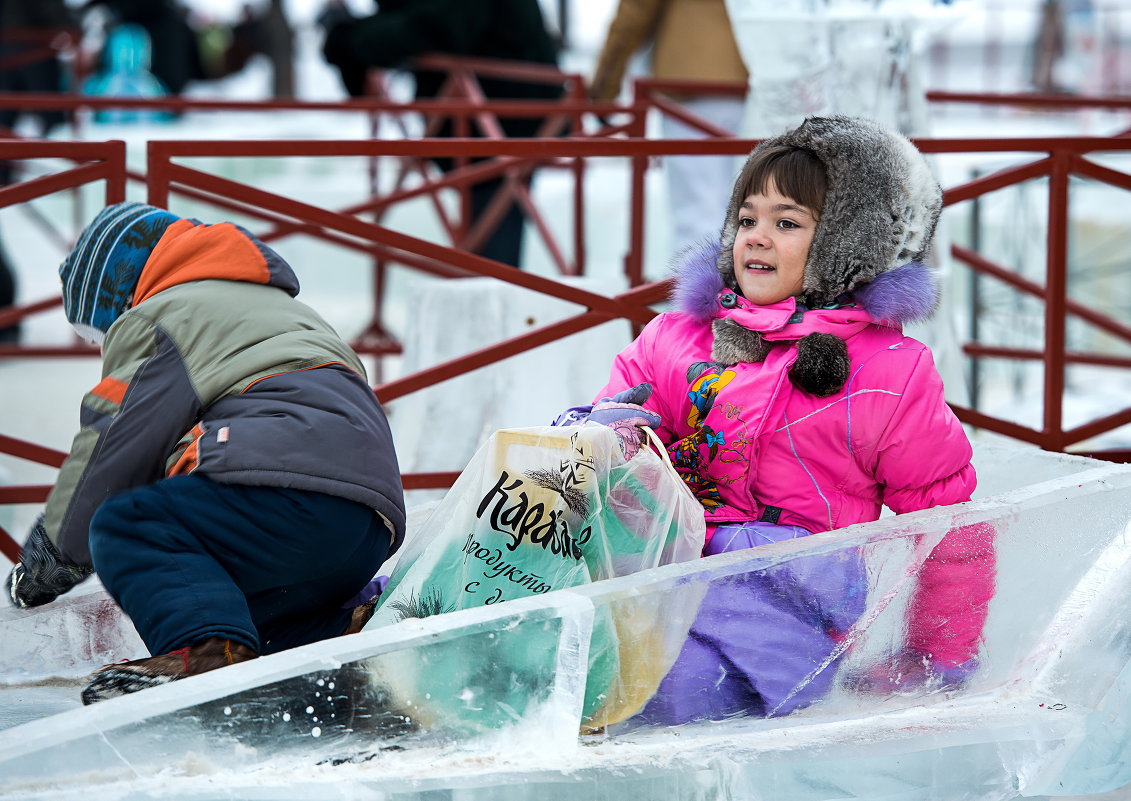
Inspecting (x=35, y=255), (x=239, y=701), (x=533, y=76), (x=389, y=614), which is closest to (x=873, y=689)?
(x=389, y=614)

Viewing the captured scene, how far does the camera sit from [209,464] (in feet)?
7.06

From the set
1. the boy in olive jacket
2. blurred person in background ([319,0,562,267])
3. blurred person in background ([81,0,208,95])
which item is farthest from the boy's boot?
blurred person in background ([81,0,208,95])

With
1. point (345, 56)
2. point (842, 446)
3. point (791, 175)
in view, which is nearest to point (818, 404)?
point (842, 446)

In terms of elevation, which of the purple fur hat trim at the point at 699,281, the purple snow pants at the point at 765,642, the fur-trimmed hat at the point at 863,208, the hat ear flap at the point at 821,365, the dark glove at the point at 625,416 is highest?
the fur-trimmed hat at the point at 863,208

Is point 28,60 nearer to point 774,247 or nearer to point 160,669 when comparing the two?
point 774,247

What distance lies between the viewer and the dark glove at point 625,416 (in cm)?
228

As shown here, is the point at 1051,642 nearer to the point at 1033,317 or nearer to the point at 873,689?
the point at 873,689

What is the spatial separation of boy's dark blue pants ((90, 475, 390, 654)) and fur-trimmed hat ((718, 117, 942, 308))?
923 millimetres

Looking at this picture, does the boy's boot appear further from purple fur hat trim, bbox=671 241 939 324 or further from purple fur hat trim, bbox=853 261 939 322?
purple fur hat trim, bbox=853 261 939 322

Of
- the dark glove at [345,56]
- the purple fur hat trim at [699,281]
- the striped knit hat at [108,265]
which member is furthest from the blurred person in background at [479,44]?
the striped knit hat at [108,265]

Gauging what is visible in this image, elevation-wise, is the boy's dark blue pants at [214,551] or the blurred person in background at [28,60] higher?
the blurred person in background at [28,60]

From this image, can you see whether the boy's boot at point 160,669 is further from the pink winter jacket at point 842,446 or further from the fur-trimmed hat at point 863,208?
the fur-trimmed hat at point 863,208

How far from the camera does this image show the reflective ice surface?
1854 mm

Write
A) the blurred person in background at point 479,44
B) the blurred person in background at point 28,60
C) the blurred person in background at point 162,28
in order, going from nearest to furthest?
the blurred person in background at point 479,44 < the blurred person in background at point 28,60 < the blurred person in background at point 162,28
